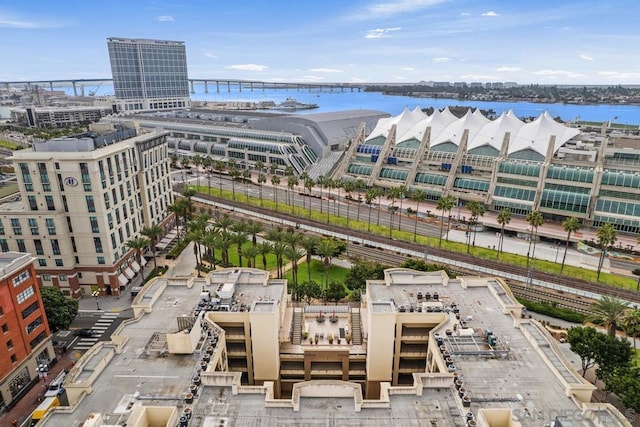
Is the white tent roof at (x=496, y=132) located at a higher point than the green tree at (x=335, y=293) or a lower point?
higher

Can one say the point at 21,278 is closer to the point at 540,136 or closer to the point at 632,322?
the point at 632,322

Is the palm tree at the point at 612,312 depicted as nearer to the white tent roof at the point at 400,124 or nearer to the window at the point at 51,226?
the window at the point at 51,226

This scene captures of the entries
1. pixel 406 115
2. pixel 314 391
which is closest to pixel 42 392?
pixel 314 391

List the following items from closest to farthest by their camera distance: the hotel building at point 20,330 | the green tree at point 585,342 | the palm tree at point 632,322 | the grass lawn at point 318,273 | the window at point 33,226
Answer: the hotel building at point 20,330 → the green tree at point 585,342 → the palm tree at point 632,322 → the window at point 33,226 → the grass lawn at point 318,273

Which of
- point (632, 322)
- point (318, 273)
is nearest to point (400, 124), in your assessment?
point (318, 273)

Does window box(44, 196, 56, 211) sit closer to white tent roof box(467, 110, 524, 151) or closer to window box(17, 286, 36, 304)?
window box(17, 286, 36, 304)

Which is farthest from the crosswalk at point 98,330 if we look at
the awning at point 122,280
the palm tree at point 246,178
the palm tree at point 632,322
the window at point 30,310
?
the palm tree at point 246,178

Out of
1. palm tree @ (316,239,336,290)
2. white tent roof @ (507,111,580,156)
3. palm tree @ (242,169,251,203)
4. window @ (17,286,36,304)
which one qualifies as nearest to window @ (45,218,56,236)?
window @ (17,286,36,304)
